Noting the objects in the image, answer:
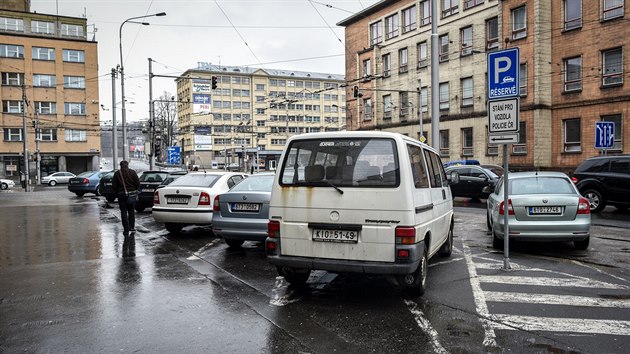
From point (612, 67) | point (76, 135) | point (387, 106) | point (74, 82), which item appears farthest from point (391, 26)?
point (76, 135)

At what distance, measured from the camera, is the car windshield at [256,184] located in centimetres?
927

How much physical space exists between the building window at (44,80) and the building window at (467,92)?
1881 inches

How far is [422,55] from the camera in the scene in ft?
132

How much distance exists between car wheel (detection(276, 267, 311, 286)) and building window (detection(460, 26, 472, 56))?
109 ft

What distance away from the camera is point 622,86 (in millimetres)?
26891

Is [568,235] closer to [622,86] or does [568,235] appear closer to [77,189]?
[622,86]

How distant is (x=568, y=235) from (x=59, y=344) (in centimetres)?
777

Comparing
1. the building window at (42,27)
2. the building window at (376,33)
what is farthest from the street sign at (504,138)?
the building window at (42,27)

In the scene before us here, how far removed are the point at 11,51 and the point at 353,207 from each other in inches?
2533

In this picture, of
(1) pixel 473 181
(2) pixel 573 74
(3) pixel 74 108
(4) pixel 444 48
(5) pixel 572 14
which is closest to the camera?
(1) pixel 473 181

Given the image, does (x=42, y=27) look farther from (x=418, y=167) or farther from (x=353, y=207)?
(x=353, y=207)

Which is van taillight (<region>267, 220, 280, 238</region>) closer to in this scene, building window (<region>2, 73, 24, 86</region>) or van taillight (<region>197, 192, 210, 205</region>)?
van taillight (<region>197, 192, 210, 205</region>)

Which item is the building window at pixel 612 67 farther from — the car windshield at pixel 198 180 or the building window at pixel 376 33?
the car windshield at pixel 198 180

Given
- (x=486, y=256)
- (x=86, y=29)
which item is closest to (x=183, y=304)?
(x=486, y=256)
